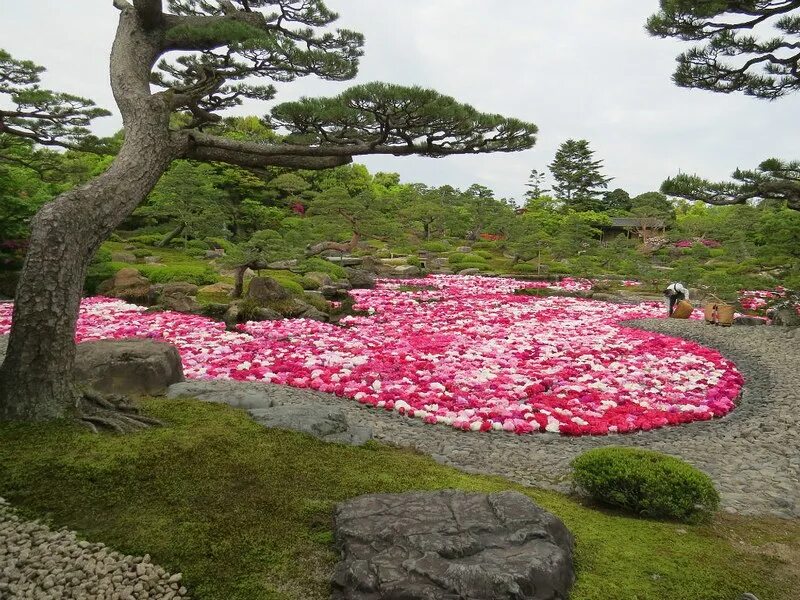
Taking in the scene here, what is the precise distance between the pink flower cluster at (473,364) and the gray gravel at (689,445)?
0.88ft

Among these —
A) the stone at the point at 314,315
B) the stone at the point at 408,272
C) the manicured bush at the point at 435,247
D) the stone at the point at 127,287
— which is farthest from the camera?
the manicured bush at the point at 435,247

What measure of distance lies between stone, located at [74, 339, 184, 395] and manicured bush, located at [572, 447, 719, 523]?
521cm

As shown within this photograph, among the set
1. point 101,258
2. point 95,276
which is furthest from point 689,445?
point 101,258

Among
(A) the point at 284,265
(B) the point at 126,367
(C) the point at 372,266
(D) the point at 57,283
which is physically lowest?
(B) the point at 126,367

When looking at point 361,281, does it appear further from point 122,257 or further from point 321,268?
point 122,257

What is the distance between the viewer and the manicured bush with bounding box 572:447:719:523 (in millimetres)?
4218

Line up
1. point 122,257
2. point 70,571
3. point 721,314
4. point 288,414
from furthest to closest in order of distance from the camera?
point 122,257 < point 721,314 < point 288,414 < point 70,571

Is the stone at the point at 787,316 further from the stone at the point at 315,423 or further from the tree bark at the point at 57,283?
the tree bark at the point at 57,283

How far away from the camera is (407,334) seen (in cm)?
1269

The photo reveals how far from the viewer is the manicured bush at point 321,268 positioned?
22.2 meters

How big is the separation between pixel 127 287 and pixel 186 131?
1294 centimetres

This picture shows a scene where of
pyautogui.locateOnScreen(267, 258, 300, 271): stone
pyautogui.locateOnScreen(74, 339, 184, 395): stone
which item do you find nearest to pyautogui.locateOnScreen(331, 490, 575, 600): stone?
pyautogui.locateOnScreen(74, 339, 184, 395): stone

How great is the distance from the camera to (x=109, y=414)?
4699mm

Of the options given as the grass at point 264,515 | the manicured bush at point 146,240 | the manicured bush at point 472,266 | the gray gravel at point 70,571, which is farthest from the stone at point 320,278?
the gray gravel at point 70,571
